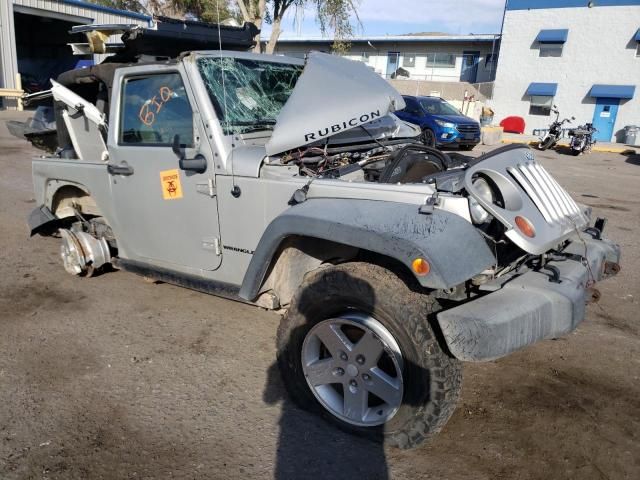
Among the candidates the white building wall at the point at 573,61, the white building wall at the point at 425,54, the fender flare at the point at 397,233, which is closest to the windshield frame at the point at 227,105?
the fender flare at the point at 397,233

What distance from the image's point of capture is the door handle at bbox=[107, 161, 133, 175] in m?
3.82

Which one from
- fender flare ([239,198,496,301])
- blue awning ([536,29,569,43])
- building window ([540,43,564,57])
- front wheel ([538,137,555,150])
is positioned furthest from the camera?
building window ([540,43,564,57])

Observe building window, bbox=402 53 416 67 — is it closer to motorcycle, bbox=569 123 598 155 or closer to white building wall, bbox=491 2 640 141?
white building wall, bbox=491 2 640 141

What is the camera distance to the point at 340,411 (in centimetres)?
283

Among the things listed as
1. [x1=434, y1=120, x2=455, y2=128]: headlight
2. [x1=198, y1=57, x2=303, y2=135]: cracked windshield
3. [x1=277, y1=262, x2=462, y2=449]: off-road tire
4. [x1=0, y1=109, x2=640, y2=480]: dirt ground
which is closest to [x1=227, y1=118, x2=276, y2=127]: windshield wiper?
[x1=198, y1=57, x2=303, y2=135]: cracked windshield

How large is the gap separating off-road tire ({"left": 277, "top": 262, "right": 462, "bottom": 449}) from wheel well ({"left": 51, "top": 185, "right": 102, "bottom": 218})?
2.91 meters

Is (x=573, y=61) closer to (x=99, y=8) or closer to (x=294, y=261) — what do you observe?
(x=99, y=8)

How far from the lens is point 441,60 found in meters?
38.7

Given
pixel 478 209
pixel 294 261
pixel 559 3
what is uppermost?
pixel 559 3

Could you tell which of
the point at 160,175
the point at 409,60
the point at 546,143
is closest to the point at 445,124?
the point at 546,143

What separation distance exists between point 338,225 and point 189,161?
1.26 m

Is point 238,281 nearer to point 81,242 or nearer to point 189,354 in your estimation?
point 189,354

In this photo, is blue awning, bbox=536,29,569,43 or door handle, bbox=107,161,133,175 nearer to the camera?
door handle, bbox=107,161,133,175

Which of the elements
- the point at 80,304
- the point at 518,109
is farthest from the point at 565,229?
the point at 518,109
